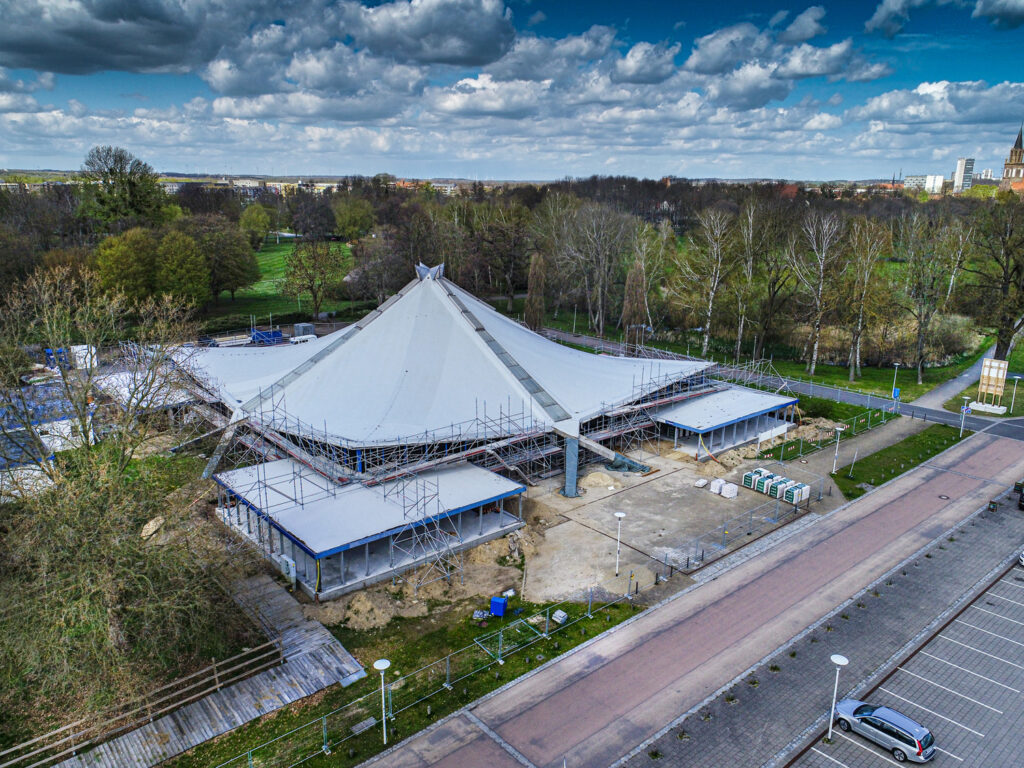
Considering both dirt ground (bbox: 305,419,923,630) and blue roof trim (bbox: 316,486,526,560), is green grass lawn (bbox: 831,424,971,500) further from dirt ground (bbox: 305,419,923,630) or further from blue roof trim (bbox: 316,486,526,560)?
blue roof trim (bbox: 316,486,526,560)

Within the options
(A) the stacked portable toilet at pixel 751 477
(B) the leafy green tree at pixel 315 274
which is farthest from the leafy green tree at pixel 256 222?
(A) the stacked portable toilet at pixel 751 477

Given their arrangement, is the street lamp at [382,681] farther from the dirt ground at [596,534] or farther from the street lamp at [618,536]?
the street lamp at [618,536]

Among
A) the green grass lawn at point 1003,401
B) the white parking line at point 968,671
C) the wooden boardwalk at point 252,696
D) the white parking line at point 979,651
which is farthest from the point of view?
the green grass lawn at point 1003,401

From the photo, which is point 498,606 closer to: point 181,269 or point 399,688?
point 399,688

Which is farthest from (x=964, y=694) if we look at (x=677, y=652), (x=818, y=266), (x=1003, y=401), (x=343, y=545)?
(x=818, y=266)

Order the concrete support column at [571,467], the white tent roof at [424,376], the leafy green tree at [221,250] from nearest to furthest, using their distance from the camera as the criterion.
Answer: the concrete support column at [571,467]
the white tent roof at [424,376]
the leafy green tree at [221,250]

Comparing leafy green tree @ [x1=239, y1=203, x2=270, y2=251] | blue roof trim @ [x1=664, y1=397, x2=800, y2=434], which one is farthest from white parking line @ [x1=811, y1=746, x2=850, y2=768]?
leafy green tree @ [x1=239, y1=203, x2=270, y2=251]

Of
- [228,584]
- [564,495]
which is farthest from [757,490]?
[228,584]
